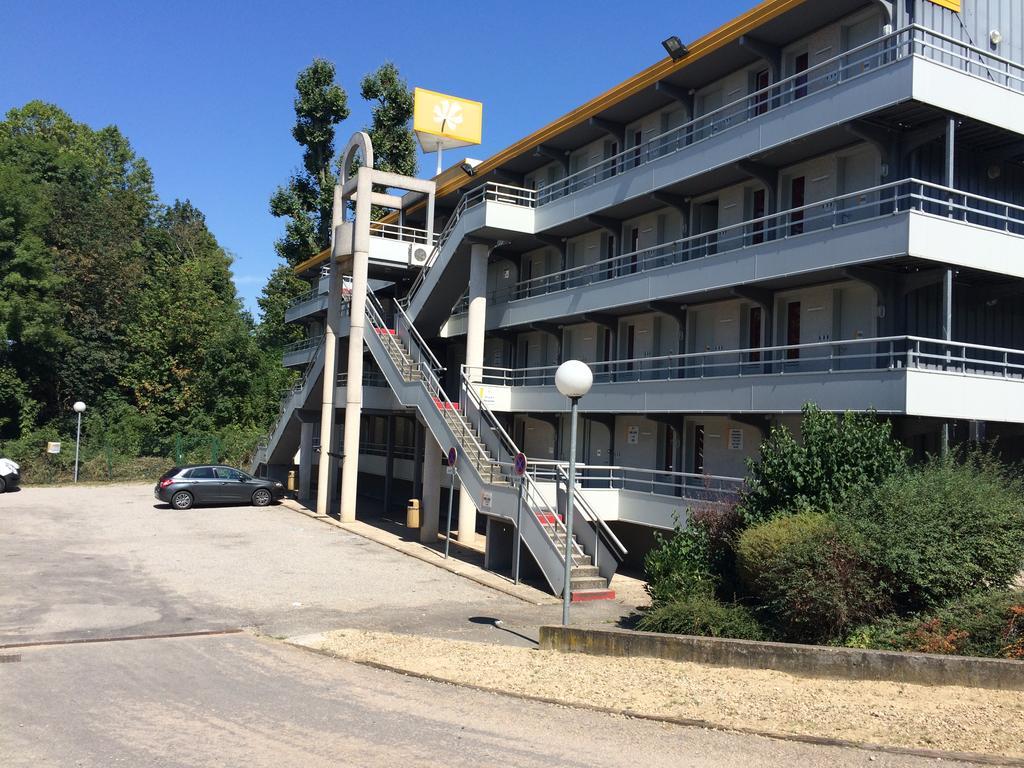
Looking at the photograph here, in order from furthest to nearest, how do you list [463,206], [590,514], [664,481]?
1. [463,206]
2. [664,481]
3. [590,514]

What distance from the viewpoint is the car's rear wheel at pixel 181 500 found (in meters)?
29.9

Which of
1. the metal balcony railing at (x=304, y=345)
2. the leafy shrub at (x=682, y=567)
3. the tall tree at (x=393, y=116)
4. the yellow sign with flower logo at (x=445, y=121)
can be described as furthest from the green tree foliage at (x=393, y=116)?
the leafy shrub at (x=682, y=567)

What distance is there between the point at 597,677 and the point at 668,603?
9.61 feet

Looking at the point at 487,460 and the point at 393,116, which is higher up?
the point at 393,116

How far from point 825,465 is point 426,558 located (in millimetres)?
11847

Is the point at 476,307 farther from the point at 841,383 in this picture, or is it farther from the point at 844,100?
the point at 841,383

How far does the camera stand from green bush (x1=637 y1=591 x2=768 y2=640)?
11.4 m

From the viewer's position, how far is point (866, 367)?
17.5 meters

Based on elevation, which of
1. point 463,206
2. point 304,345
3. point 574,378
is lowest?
point 574,378

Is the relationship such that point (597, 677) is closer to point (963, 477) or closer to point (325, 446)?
point (963, 477)

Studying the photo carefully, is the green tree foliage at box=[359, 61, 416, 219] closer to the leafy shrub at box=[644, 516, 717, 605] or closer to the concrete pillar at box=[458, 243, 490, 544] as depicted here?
the concrete pillar at box=[458, 243, 490, 544]

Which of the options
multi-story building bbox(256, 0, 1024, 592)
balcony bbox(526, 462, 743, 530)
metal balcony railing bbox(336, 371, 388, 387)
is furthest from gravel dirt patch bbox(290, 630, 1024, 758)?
metal balcony railing bbox(336, 371, 388, 387)

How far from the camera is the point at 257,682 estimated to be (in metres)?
10.6

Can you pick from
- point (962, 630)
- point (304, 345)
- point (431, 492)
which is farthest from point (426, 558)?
point (304, 345)
